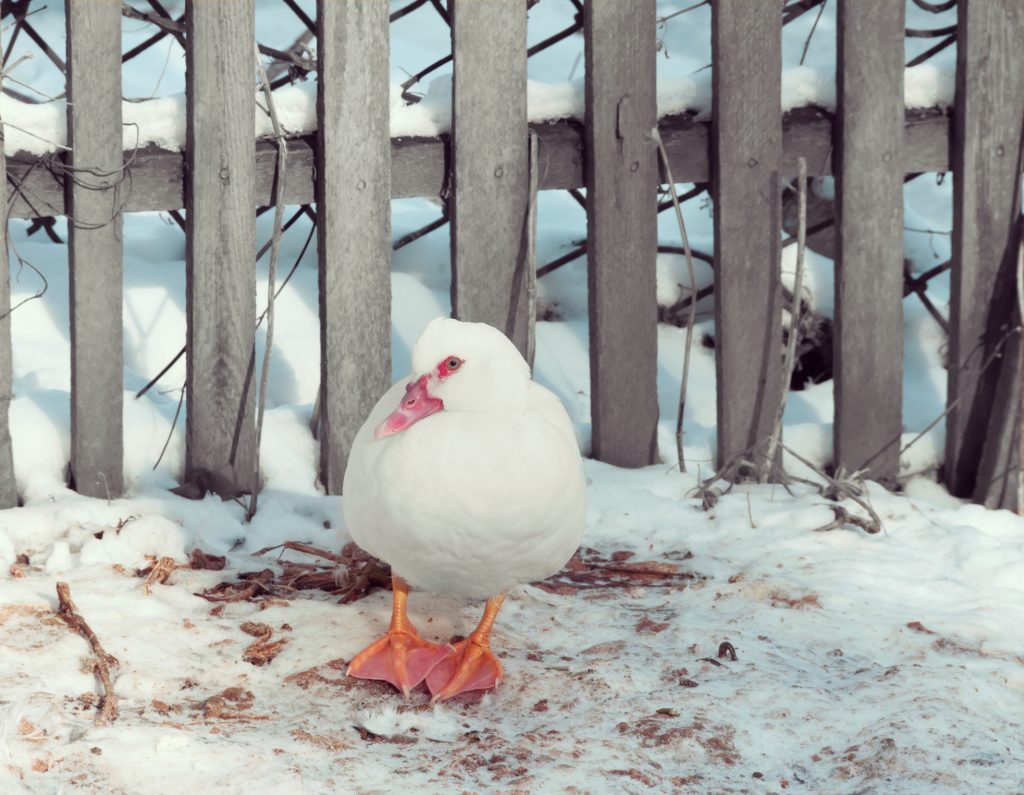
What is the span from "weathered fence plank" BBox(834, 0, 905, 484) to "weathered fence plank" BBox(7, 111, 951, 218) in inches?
3.9

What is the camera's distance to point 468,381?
2.67 metres

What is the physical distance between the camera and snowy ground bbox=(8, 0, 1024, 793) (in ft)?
7.88

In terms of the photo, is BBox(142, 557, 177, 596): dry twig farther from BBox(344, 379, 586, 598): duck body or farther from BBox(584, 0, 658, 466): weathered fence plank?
BBox(584, 0, 658, 466): weathered fence plank

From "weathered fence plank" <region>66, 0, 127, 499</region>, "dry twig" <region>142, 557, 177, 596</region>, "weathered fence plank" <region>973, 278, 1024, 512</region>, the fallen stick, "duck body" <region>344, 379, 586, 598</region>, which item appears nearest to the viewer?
the fallen stick

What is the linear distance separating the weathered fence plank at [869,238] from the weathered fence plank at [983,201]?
20 cm

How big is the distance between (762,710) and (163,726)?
3.90 ft

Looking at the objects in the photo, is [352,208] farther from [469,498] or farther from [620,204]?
[469,498]

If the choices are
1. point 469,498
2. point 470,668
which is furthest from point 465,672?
point 469,498

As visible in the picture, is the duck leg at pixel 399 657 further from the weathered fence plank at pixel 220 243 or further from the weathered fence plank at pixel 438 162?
the weathered fence plank at pixel 438 162

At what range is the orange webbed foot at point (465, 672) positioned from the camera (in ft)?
9.01

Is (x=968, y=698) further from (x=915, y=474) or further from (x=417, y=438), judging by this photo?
(x=915, y=474)

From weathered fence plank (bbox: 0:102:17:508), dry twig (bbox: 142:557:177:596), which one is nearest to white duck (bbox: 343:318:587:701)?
dry twig (bbox: 142:557:177:596)

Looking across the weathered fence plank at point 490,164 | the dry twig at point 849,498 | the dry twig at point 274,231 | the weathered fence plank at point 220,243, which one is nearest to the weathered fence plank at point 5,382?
the weathered fence plank at point 220,243

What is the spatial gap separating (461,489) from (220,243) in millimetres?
1478
